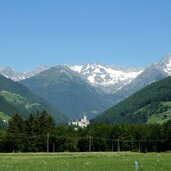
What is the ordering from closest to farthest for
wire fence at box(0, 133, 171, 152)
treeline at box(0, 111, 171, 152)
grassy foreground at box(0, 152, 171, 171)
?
grassy foreground at box(0, 152, 171, 171), wire fence at box(0, 133, 171, 152), treeline at box(0, 111, 171, 152)

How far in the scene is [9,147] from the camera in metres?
173

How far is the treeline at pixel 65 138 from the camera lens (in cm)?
16712

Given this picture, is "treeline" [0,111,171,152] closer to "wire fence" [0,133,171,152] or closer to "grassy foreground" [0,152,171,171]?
"wire fence" [0,133,171,152]

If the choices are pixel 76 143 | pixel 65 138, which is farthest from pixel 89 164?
pixel 76 143

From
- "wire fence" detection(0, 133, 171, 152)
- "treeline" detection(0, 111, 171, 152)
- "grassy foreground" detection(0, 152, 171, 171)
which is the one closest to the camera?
"grassy foreground" detection(0, 152, 171, 171)

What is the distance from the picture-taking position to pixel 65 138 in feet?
588

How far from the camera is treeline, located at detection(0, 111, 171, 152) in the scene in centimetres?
16712

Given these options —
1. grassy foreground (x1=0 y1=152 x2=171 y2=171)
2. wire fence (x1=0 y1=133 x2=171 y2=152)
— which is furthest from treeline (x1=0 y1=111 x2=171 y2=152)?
grassy foreground (x1=0 y1=152 x2=171 y2=171)

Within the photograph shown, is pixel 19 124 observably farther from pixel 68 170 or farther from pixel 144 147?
pixel 68 170

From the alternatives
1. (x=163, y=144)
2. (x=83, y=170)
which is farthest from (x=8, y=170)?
(x=163, y=144)

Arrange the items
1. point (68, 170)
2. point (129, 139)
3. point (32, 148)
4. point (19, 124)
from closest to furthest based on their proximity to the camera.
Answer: point (68, 170)
point (32, 148)
point (19, 124)
point (129, 139)

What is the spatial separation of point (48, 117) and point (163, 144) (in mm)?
46203

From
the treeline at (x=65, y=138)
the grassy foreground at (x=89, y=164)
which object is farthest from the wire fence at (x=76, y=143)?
the grassy foreground at (x=89, y=164)

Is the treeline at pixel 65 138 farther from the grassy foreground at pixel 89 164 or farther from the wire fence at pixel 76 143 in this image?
the grassy foreground at pixel 89 164
